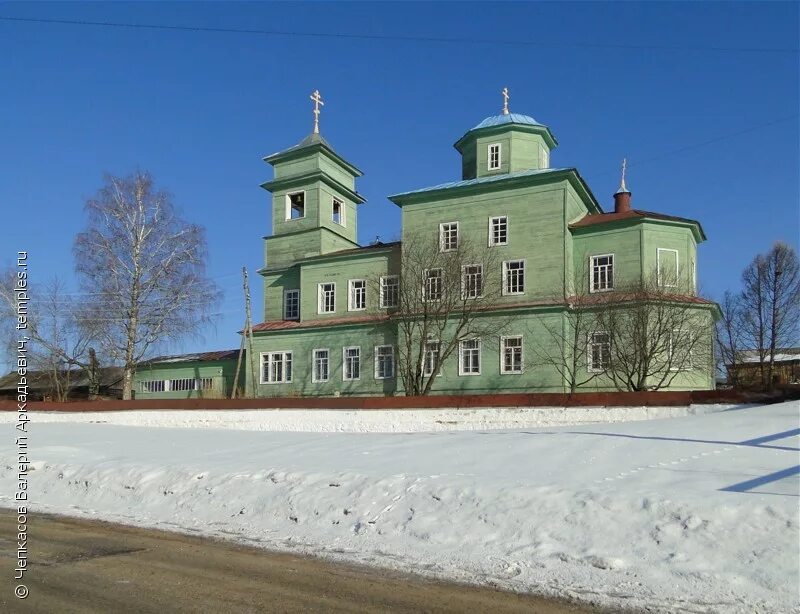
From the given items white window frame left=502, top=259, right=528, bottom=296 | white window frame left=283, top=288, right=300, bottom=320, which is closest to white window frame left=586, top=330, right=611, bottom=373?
white window frame left=502, top=259, right=528, bottom=296

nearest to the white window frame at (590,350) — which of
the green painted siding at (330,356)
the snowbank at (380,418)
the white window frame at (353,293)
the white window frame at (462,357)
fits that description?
the white window frame at (462,357)

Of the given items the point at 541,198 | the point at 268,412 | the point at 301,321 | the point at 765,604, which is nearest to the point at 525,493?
the point at 765,604

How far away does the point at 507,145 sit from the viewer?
123 feet

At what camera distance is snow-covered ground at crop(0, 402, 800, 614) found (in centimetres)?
763

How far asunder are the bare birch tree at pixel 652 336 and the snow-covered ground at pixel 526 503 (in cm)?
994

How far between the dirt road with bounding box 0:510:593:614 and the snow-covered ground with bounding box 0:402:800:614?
24.3 inches

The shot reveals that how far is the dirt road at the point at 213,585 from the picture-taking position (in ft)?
21.8

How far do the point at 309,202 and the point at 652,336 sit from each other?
69.8 ft

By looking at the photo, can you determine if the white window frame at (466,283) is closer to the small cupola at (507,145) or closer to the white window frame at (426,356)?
the white window frame at (426,356)

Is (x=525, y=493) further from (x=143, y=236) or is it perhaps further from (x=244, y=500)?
(x=143, y=236)

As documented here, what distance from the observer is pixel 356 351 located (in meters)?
36.8

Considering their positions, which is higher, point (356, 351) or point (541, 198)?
point (541, 198)

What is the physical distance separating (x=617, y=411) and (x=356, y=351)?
1712 centimetres

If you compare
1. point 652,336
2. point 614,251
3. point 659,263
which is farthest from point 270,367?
point 659,263
